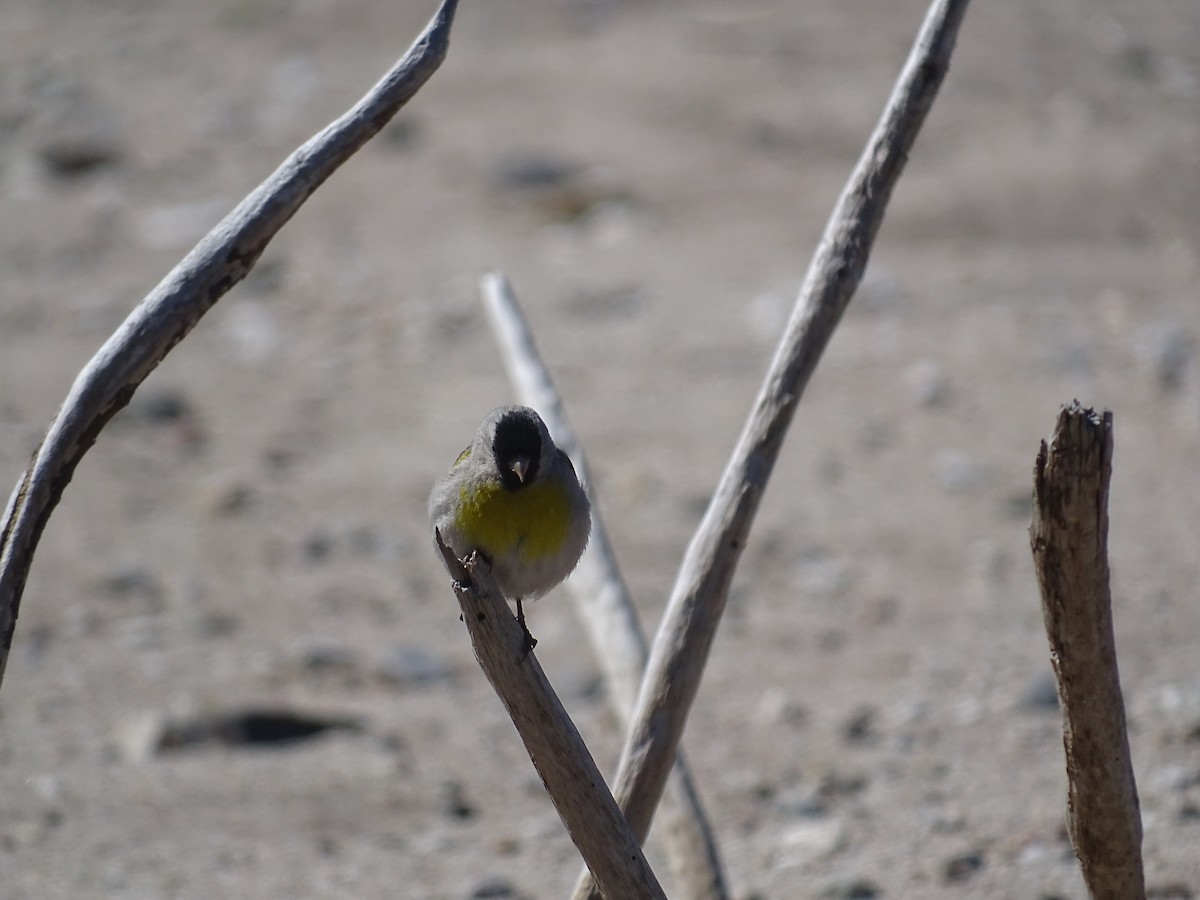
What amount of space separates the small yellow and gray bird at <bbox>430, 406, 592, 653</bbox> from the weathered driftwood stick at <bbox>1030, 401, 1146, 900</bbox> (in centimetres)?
126

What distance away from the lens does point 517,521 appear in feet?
12.4

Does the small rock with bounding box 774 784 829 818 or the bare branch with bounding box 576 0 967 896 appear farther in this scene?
the small rock with bounding box 774 784 829 818

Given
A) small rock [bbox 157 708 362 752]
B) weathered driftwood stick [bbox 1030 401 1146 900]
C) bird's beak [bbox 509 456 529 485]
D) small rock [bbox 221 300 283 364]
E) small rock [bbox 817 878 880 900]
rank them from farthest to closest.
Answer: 1. small rock [bbox 221 300 283 364]
2. small rock [bbox 157 708 362 752]
3. small rock [bbox 817 878 880 900]
4. bird's beak [bbox 509 456 529 485]
5. weathered driftwood stick [bbox 1030 401 1146 900]

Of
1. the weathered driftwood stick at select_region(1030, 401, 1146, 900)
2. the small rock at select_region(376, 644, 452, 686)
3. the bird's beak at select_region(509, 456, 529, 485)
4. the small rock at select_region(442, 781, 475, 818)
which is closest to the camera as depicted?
the weathered driftwood stick at select_region(1030, 401, 1146, 900)

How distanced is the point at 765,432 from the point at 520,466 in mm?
671

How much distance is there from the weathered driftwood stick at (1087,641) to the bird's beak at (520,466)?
51.4 inches

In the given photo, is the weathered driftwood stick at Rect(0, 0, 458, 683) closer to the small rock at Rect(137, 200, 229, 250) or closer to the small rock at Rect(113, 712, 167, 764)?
the small rock at Rect(113, 712, 167, 764)

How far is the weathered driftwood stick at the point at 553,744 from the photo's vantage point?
3.19 m

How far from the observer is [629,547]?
7.86 metres

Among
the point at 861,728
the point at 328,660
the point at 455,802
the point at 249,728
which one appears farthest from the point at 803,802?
the point at 328,660

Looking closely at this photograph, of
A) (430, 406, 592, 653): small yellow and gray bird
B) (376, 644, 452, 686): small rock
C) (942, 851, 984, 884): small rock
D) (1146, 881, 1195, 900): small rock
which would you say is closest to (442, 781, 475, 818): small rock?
(376, 644, 452, 686): small rock

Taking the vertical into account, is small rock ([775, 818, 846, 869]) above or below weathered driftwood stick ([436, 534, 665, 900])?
below

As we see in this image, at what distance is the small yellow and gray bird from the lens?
3771 millimetres

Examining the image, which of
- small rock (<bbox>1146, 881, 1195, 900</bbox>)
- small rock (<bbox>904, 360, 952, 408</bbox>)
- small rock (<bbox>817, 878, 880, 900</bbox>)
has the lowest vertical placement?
small rock (<bbox>904, 360, 952, 408</bbox>)
